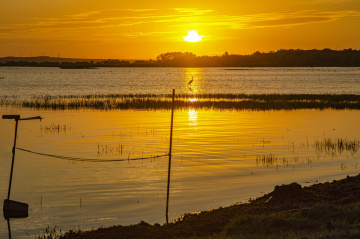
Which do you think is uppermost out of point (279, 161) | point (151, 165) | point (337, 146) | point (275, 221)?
point (275, 221)

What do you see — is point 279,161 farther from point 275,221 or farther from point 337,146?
point 275,221

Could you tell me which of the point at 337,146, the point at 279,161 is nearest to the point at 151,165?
the point at 279,161

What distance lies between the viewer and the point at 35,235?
41.4 feet

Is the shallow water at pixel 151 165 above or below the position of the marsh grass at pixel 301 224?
below

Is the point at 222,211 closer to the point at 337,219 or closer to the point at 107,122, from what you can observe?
the point at 337,219

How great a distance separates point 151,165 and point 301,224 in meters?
11.4

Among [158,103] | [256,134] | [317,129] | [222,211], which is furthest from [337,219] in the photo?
[158,103]

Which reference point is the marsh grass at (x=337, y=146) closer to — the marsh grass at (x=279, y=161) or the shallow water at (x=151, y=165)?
the shallow water at (x=151, y=165)

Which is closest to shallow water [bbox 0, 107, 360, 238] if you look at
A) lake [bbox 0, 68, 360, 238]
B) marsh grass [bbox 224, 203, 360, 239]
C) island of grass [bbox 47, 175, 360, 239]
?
lake [bbox 0, 68, 360, 238]

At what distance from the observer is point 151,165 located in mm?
21359

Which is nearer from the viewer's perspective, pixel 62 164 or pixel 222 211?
pixel 222 211

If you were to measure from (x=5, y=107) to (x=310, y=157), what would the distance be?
32983 millimetres

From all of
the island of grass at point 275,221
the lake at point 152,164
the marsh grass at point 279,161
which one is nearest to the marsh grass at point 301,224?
the island of grass at point 275,221

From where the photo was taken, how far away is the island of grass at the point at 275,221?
10144 mm
